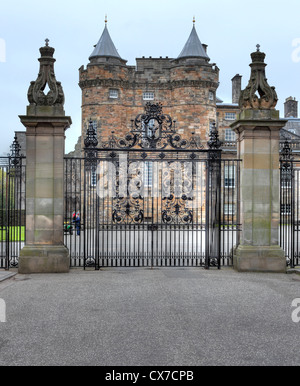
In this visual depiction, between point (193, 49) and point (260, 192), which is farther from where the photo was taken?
point (193, 49)

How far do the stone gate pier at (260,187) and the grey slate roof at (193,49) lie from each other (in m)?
27.0

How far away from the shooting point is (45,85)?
1006cm

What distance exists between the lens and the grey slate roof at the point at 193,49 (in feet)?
117

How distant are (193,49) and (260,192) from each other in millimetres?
28415

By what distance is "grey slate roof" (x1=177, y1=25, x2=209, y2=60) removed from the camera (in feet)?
117

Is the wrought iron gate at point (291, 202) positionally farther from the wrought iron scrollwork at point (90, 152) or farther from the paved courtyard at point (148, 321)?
the wrought iron scrollwork at point (90, 152)

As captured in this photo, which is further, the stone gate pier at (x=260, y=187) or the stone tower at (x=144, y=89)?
the stone tower at (x=144, y=89)

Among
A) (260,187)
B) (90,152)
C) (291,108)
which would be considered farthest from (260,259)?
(291,108)

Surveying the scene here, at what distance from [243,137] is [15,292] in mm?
5947

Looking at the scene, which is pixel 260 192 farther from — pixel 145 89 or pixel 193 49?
pixel 193 49

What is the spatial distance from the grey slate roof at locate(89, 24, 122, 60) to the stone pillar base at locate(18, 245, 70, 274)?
28.2 metres

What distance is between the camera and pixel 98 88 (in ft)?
115

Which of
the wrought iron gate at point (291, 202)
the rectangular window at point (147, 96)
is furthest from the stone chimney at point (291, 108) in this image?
the wrought iron gate at point (291, 202)

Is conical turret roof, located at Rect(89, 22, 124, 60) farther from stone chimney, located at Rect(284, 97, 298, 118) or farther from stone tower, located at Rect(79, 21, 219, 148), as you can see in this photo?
stone chimney, located at Rect(284, 97, 298, 118)
